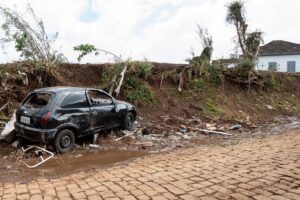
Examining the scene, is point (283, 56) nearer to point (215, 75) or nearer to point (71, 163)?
point (215, 75)

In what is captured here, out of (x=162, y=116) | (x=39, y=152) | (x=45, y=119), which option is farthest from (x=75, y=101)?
(x=162, y=116)

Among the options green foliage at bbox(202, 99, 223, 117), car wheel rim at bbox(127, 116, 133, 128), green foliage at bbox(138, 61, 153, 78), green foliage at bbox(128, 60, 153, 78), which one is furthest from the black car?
green foliage at bbox(202, 99, 223, 117)

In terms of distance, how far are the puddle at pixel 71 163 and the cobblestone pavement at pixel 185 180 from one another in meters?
0.56

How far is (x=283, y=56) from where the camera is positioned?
39.7m

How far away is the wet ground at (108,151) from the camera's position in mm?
7013

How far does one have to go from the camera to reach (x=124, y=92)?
1371 cm

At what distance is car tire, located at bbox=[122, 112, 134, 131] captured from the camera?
Answer: 34.5 ft

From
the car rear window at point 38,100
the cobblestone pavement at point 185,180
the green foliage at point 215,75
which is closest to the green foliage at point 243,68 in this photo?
the green foliage at point 215,75

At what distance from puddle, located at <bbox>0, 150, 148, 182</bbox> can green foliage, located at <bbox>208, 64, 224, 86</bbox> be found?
30.2ft

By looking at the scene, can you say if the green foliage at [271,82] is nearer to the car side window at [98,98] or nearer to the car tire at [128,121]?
the car tire at [128,121]

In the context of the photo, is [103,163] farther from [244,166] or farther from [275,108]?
[275,108]

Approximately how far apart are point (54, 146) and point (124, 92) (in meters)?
5.82

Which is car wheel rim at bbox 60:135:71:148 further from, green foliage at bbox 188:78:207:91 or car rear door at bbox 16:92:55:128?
green foliage at bbox 188:78:207:91

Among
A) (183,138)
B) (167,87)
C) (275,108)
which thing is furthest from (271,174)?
(275,108)
